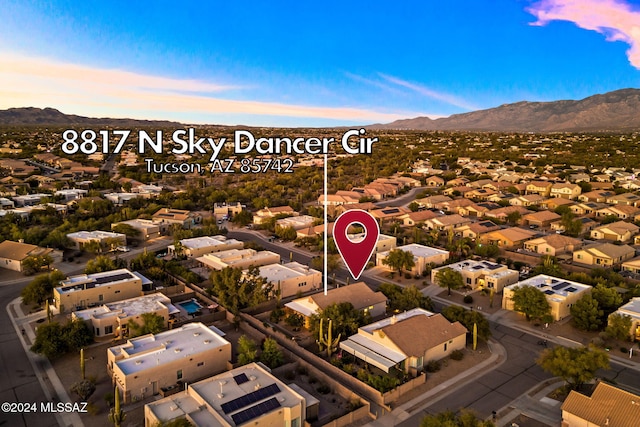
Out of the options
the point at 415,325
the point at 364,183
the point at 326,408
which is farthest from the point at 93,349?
the point at 364,183

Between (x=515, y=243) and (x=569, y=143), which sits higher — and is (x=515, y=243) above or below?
below

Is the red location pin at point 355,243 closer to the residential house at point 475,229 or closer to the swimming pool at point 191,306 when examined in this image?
the swimming pool at point 191,306

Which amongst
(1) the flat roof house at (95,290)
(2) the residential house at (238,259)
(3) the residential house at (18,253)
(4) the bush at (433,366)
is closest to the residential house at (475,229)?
(2) the residential house at (238,259)

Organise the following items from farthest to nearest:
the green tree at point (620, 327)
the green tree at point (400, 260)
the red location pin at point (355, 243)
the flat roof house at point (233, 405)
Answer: the green tree at point (400, 260), the green tree at point (620, 327), the red location pin at point (355, 243), the flat roof house at point (233, 405)

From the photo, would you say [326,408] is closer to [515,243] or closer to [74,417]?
[74,417]

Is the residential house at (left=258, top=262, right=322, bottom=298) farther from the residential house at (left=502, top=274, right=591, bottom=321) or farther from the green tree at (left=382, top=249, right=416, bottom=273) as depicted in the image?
the residential house at (left=502, top=274, right=591, bottom=321)

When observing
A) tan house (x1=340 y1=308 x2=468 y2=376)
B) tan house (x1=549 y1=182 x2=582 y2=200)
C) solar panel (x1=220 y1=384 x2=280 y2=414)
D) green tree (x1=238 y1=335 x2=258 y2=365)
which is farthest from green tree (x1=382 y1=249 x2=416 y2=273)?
tan house (x1=549 y1=182 x2=582 y2=200)
